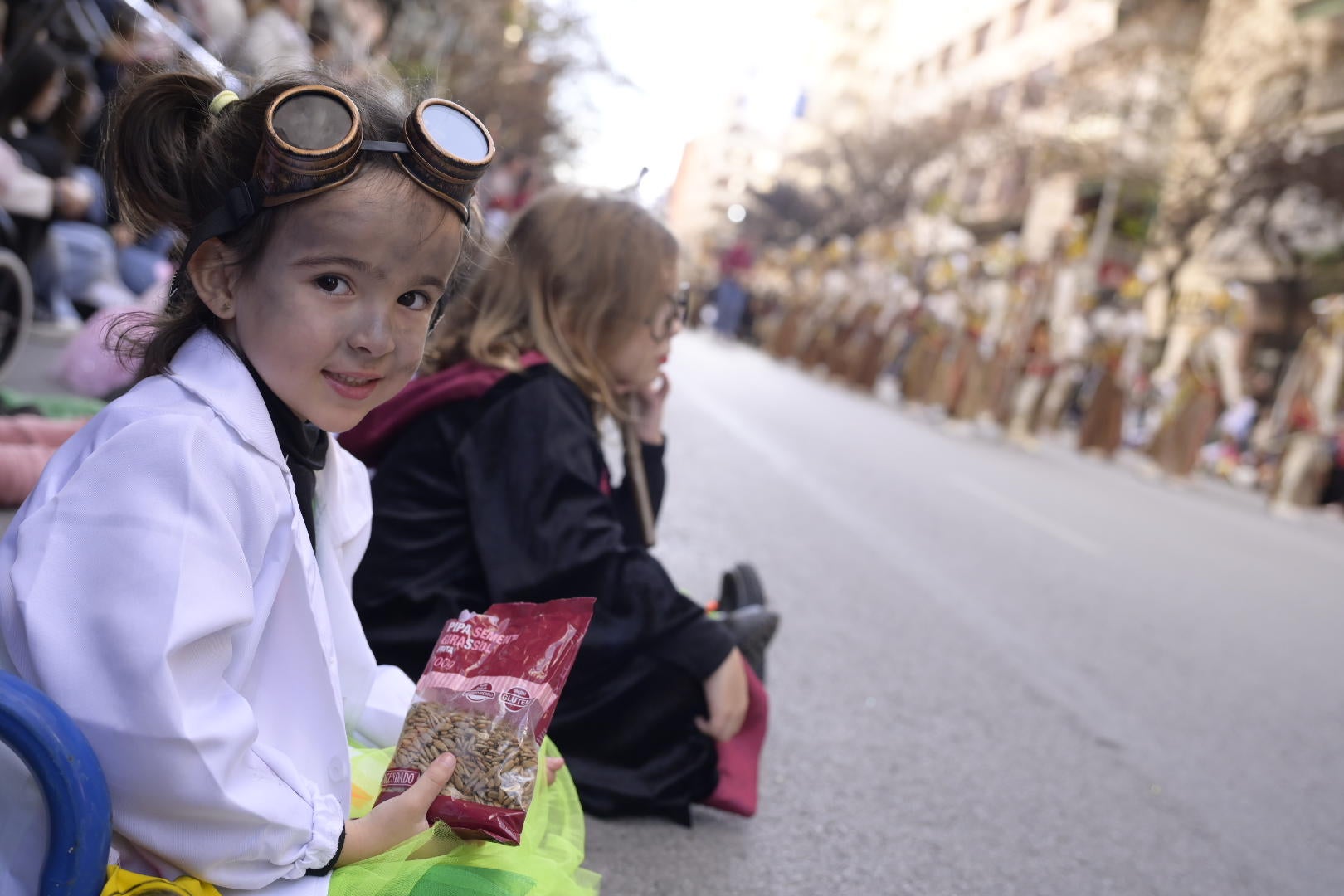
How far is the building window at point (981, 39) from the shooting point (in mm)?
45219

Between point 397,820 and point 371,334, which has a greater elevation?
point 371,334

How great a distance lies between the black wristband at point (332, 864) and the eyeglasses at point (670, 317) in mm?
1450

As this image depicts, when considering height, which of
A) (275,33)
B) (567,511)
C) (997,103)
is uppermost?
(997,103)

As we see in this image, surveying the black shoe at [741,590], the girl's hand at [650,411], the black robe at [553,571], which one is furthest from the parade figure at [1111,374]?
the black robe at [553,571]

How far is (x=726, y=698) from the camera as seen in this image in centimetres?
239

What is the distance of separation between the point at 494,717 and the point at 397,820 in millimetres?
162

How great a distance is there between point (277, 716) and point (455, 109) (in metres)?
0.73

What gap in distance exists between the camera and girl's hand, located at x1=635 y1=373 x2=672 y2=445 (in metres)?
2.96

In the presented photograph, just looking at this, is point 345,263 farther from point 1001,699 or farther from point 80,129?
point 80,129

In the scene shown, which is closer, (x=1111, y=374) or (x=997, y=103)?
(x=1111, y=374)

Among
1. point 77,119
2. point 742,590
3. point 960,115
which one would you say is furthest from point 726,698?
point 960,115

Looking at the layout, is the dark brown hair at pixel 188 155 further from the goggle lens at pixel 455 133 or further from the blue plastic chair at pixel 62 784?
the blue plastic chair at pixel 62 784

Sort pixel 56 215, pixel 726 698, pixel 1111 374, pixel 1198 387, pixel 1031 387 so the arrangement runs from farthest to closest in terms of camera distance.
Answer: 1. pixel 1111 374
2. pixel 1031 387
3. pixel 1198 387
4. pixel 56 215
5. pixel 726 698

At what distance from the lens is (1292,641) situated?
609cm
